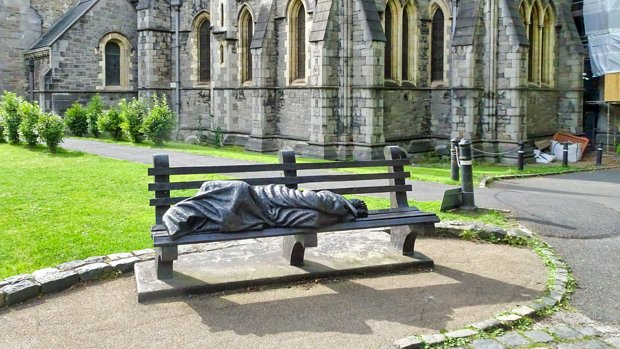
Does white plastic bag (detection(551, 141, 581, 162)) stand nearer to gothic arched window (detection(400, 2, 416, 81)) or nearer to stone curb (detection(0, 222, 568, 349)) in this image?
gothic arched window (detection(400, 2, 416, 81))

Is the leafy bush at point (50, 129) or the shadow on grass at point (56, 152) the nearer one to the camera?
the shadow on grass at point (56, 152)

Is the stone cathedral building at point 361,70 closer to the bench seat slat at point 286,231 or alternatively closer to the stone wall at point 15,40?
the stone wall at point 15,40

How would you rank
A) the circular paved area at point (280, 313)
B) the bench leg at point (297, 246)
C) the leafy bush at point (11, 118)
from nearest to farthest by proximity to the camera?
1. the circular paved area at point (280, 313)
2. the bench leg at point (297, 246)
3. the leafy bush at point (11, 118)

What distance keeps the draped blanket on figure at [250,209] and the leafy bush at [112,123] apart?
18612 millimetres

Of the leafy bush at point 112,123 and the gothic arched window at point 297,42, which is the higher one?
the gothic arched window at point 297,42

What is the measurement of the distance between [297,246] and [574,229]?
499 cm

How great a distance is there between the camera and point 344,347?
4.96 meters

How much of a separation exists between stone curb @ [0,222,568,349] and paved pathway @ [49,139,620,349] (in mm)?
175

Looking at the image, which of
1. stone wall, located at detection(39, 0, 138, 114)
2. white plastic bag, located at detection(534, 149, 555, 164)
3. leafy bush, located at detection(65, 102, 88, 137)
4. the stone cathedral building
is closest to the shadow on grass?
leafy bush, located at detection(65, 102, 88, 137)

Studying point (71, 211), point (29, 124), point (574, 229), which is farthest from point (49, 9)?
point (574, 229)

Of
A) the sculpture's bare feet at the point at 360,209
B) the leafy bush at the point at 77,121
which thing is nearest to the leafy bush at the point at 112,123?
the leafy bush at the point at 77,121

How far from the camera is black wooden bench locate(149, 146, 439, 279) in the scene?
611 cm

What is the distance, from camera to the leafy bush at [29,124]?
63.4 feet

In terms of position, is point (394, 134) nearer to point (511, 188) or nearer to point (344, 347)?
point (511, 188)
